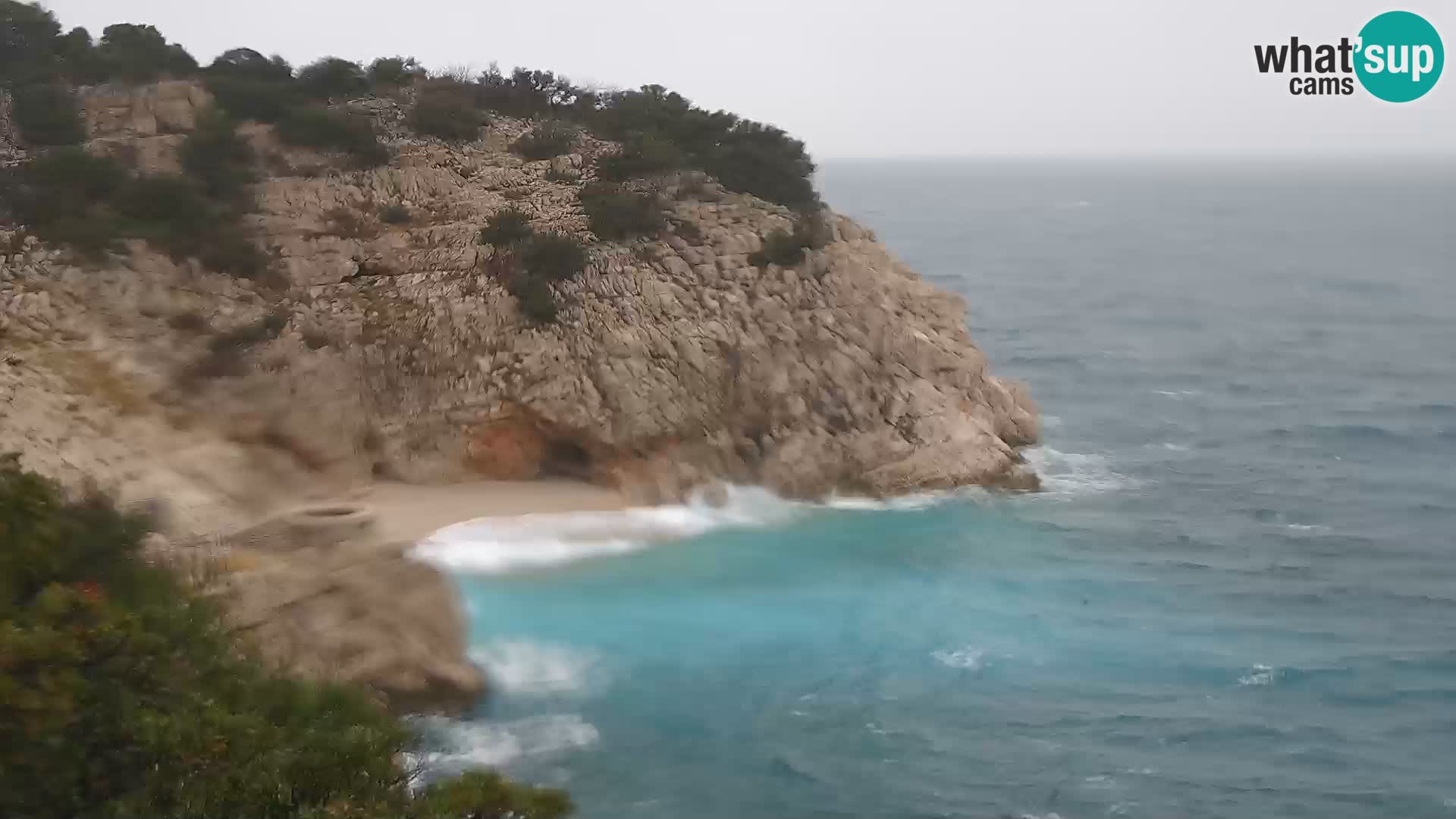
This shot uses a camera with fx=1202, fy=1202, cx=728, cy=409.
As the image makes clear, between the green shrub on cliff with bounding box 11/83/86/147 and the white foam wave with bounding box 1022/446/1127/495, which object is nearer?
the green shrub on cliff with bounding box 11/83/86/147

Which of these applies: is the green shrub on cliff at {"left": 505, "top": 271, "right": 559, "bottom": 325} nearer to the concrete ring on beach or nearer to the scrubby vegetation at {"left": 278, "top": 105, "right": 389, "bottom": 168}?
the scrubby vegetation at {"left": 278, "top": 105, "right": 389, "bottom": 168}

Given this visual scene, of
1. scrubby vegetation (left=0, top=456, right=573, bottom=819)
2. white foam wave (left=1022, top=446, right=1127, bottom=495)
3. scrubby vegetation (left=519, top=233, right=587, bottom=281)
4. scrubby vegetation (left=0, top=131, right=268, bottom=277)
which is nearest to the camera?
scrubby vegetation (left=0, top=456, right=573, bottom=819)

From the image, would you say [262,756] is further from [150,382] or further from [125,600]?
[150,382]

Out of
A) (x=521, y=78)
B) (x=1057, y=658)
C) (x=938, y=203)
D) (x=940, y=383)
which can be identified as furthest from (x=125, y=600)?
(x=938, y=203)

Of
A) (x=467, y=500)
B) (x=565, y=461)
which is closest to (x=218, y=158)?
(x=467, y=500)

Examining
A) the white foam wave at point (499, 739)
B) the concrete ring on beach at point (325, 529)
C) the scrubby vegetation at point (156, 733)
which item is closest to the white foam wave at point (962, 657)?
the white foam wave at point (499, 739)

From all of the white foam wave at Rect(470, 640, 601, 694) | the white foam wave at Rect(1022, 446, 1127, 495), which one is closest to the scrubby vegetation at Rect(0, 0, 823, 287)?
the white foam wave at Rect(1022, 446, 1127, 495)
